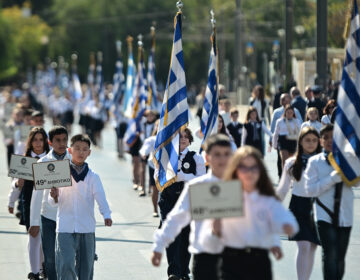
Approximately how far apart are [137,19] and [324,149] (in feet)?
279

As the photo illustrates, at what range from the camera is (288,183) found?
9.61m

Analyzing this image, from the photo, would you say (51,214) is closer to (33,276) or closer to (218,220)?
(33,276)

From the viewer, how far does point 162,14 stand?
92.6 meters

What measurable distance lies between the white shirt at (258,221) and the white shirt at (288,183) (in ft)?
7.77

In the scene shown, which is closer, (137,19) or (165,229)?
(165,229)

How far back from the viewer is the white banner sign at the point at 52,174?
9.52 metres

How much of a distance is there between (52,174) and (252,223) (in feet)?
10.0

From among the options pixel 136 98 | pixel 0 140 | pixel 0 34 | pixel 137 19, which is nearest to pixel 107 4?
pixel 137 19

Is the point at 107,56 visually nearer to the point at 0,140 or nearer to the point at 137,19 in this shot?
the point at 137,19

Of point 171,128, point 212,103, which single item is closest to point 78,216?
point 171,128

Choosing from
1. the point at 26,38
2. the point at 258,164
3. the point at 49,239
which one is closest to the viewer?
the point at 258,164

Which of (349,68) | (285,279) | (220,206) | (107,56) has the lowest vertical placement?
(285,279)

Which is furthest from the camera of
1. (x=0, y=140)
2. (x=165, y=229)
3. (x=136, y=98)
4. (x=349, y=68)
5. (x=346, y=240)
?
(x=0, y=140)

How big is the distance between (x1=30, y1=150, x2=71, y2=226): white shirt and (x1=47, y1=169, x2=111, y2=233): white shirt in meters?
0.45
